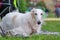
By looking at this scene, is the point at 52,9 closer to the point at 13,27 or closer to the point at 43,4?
the point at 43,4

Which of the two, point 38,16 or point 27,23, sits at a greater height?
point 38,16

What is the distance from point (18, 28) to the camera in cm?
815

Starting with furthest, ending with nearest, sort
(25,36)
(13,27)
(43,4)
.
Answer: (43,4)
(13,27)
(25,36)

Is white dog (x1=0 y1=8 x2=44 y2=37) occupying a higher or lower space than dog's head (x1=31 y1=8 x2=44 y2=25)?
Result: lower

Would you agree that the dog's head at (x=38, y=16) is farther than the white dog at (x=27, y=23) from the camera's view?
No

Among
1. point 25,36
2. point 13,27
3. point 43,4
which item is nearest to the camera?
point 25,36

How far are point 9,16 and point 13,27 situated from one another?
359 millimetres

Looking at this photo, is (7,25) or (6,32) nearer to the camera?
(6,32)

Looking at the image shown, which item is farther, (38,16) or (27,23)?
(27,23)

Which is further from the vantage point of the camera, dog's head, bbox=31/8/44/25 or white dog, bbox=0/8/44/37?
white dog, bbox=0/8/44/37

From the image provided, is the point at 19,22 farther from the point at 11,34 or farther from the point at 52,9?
the point at 52,9

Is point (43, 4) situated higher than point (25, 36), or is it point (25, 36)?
point (25, 36)

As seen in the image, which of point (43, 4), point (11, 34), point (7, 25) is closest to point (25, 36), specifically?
point (11, 34)

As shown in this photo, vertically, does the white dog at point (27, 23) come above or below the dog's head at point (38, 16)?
below
